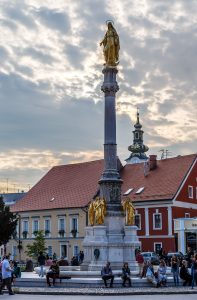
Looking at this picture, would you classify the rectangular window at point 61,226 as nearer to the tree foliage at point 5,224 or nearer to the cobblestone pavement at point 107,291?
the tree foliage at point 5,224

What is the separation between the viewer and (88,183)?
217 feet

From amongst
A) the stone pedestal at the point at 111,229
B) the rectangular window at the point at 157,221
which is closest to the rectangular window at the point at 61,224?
the rectangular window at the point at 157,221

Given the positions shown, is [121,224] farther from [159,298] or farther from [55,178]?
[55,178]

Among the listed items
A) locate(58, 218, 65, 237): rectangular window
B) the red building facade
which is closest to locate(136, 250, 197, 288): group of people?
the red building facade

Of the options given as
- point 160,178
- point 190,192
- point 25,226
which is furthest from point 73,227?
point 190,192

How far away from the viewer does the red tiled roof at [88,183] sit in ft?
194

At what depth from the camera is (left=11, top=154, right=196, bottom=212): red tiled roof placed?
59219 mm

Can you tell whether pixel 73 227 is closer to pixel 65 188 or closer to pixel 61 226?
pixel 61 226

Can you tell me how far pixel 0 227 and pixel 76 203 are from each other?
8996 mm

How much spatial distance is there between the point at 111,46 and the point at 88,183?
3137 cm

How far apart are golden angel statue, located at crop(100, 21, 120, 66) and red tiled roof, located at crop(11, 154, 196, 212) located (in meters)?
22.9

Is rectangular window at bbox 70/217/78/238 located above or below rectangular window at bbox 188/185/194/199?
below

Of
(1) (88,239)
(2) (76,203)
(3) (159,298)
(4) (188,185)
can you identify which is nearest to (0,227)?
(2) (76,203)

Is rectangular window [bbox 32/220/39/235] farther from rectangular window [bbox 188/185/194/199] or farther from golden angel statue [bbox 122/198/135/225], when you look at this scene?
golden angel statue [bbox 122/198/135/225]
